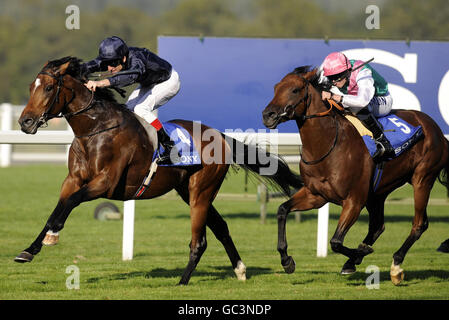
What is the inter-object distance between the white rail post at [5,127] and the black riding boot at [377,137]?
15454 millimetres

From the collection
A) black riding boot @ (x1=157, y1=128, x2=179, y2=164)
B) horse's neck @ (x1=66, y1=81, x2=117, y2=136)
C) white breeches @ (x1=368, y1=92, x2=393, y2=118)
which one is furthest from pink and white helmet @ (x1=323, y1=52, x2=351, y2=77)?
horse's neck @ (x1=66, y1=81, x2=117, y2=136)

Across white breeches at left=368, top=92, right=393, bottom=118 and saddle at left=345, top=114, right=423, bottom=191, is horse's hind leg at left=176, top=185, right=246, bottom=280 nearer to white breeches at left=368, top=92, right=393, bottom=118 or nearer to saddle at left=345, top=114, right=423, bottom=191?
saddle at left=345, top=114, right=423, bottom=191

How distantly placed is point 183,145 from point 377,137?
1.66 m

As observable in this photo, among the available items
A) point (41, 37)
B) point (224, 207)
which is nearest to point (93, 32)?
point (41, 37)

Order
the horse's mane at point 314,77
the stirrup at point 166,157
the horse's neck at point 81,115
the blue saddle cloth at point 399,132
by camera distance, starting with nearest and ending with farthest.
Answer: the horse's neck at point 81,115, the horse's mane at point 314,77, the stirrup at point 166,157, the blue saddle cloth at point 399,132

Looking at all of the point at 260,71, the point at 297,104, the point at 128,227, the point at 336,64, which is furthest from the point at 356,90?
the point at 260,71

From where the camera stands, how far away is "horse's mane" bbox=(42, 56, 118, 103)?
584cm

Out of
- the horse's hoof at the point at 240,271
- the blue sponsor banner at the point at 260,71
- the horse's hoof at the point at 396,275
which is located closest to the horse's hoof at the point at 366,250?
the horse's hoof at the point at 396,275

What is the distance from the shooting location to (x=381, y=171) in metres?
6.49

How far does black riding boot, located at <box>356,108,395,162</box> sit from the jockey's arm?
0.16 metres

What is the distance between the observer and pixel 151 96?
655 centimetres

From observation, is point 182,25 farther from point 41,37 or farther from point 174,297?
point 174,297

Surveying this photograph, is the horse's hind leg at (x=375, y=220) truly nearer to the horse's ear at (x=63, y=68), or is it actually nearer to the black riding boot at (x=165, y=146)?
the black riding boot at (x=165, y=146)

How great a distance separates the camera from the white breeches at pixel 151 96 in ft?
21.2
